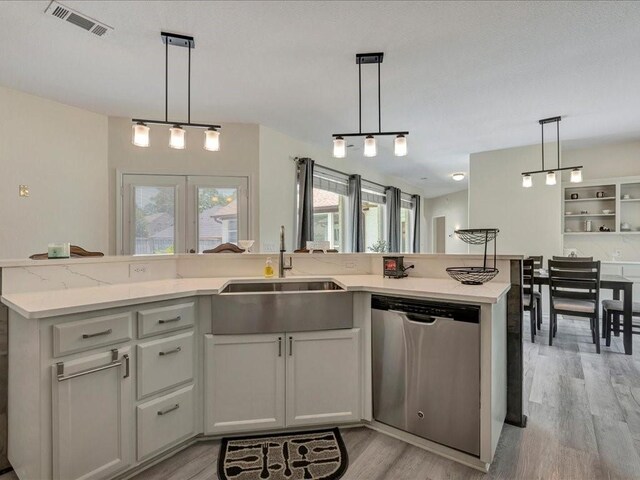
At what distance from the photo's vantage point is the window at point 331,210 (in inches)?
239

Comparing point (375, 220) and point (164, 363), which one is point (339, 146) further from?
point (375, 220)

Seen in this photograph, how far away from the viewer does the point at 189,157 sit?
14.5 ft

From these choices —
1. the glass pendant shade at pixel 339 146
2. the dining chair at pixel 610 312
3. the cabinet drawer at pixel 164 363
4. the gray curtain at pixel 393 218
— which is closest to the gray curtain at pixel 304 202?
the glass pendant shade at pixel 339 146

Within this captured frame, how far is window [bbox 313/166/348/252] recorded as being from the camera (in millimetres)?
6059

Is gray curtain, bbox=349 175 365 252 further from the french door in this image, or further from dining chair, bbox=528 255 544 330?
dining chair, bbox=528 255 544 330

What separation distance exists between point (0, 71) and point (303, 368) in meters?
3.77

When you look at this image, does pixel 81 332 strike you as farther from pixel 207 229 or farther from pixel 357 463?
pixel 207 229

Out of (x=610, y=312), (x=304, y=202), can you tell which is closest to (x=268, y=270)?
(x=304, y=202)

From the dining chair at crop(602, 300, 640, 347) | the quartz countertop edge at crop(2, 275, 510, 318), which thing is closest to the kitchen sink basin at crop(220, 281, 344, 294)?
the quartz countertop edge at crop(2, 275, 510, 318)

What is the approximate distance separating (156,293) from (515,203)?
577cm

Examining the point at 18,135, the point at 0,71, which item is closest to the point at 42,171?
the point at 18,135

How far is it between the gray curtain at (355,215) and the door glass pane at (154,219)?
10.6 ft

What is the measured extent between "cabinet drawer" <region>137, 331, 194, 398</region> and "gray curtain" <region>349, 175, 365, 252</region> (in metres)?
4.73

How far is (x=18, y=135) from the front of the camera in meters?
3.49
